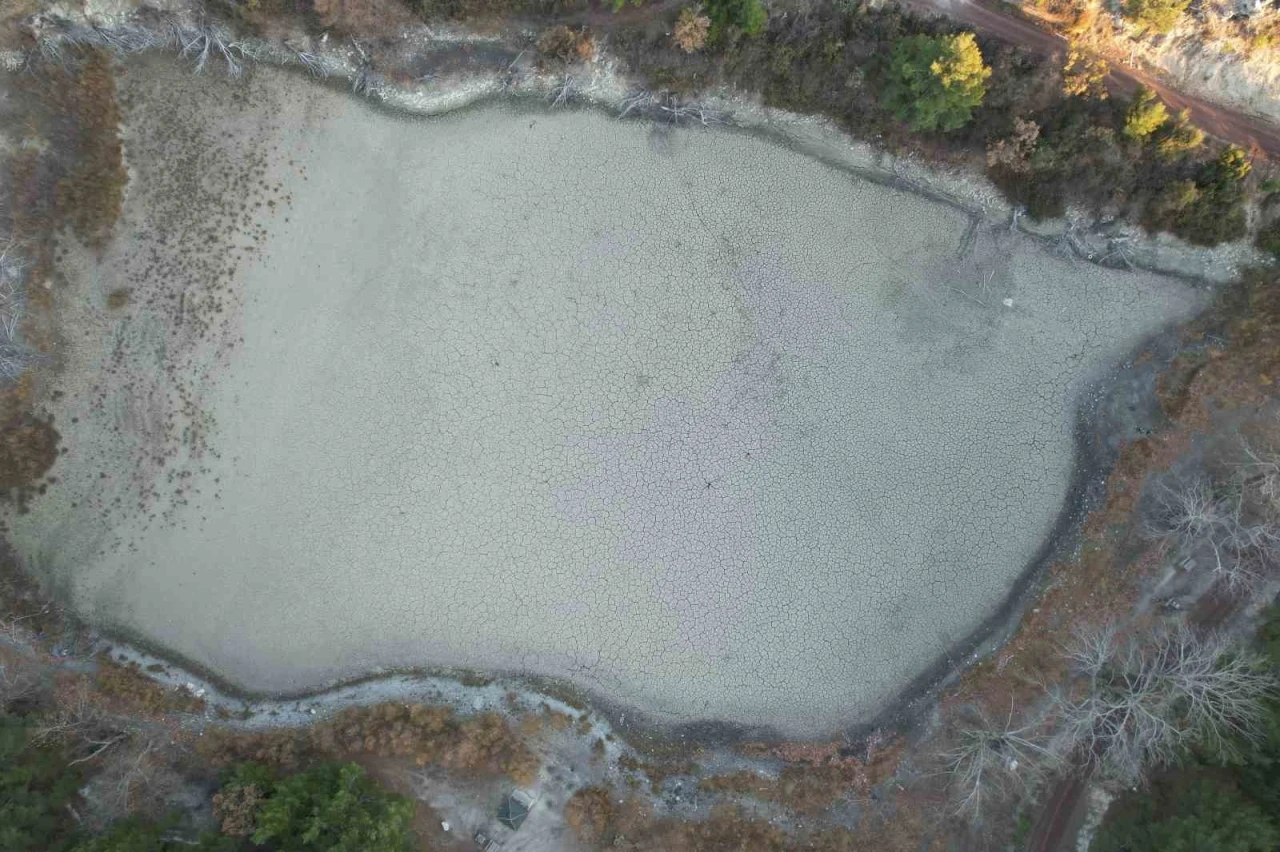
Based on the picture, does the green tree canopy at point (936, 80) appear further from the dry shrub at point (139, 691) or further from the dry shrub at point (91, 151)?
the dry shrub at point (139, 691)

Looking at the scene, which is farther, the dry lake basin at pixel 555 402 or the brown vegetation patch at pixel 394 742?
the dry lake basin at pixel 555 402

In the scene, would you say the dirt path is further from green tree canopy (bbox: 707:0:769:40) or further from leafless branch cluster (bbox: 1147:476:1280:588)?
green tree canopy (bbox: 707:0:769:40)

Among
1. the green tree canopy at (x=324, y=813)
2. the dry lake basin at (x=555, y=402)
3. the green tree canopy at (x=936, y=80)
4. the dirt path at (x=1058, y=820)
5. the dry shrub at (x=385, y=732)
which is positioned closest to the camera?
the green tree canopy at (x=324, y=813)

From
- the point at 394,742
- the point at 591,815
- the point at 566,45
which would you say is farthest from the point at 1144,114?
the point at 394,742

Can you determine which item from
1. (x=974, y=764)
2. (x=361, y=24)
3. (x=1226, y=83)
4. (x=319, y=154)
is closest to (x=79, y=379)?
(x=319, y=154)

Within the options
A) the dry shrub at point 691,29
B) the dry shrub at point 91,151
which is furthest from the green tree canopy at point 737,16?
the dry shrub at point 91,151

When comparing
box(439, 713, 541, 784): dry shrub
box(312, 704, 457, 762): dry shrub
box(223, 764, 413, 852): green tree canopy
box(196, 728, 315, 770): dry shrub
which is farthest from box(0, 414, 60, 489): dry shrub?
box(439, 713, 541, 784): dry shrub

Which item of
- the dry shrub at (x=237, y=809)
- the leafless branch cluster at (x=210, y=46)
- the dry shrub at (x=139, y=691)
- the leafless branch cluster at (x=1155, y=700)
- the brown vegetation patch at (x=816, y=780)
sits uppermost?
the leafless branch cluster at (x=210, y=46)
